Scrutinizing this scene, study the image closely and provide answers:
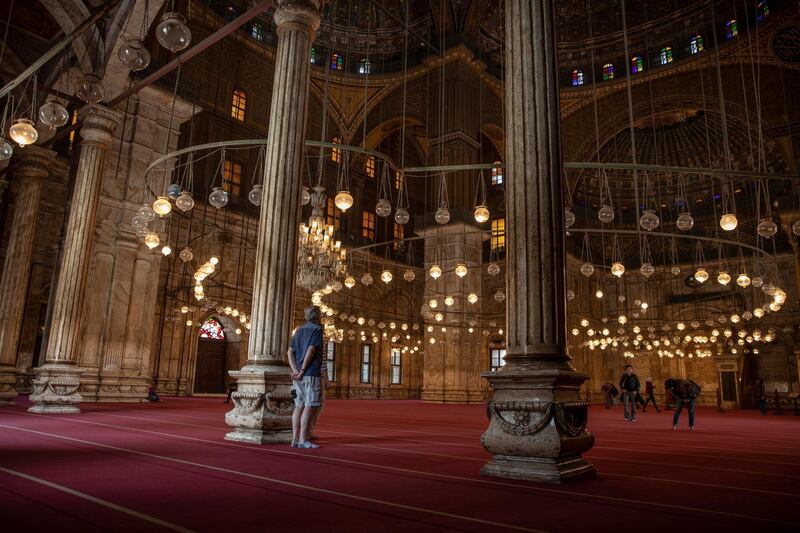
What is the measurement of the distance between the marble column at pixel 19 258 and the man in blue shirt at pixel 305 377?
312 inches

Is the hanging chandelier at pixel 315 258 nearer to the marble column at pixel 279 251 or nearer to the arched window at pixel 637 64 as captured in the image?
the marble column at pixel 279 251

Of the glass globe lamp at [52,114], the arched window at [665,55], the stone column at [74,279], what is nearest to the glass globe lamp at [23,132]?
the glass globe lamp at [52,114]

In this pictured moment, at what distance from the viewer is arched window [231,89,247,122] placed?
1845 cm

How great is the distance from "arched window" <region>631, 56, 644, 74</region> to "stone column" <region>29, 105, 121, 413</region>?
17.9 m

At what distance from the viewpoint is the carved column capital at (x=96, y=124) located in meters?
9.42

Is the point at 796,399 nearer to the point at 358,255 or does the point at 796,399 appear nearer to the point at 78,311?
the point at 358,255

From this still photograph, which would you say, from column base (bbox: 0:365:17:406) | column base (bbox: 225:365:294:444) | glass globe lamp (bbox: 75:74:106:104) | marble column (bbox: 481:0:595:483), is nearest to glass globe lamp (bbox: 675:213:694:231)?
marble column (bbox: 481:0:595:483)

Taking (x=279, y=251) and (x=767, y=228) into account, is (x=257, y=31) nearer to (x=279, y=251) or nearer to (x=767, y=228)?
(x=279, y=251)

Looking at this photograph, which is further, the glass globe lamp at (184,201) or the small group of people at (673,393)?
the small group of people at (673,393)

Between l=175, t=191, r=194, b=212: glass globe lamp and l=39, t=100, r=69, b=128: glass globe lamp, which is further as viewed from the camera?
l=175, t=191, r=194, b=212: glass globe lamp

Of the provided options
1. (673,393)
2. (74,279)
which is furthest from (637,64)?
(74,279)

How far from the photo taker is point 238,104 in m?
18.7

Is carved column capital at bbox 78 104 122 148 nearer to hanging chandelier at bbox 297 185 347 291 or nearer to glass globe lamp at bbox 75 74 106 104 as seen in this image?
glass globe lamp at bbox 75 74 106 104

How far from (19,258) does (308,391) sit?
9304 millimetres
